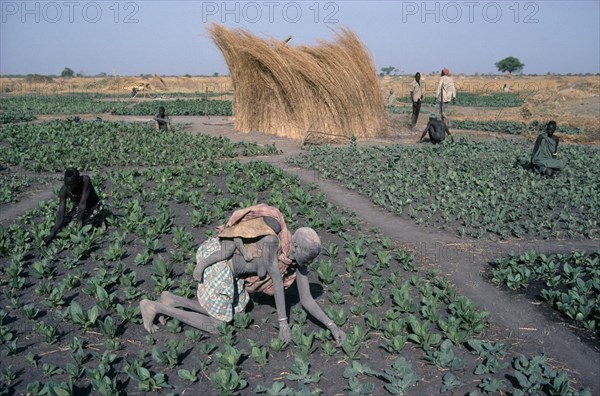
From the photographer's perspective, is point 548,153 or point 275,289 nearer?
point 275,289

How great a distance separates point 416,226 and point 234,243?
12.5 ft

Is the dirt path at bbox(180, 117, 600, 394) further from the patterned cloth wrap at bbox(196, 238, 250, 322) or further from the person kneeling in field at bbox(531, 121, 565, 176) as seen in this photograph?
the person kneeling in field at bbox(531, 121, 565, 176)

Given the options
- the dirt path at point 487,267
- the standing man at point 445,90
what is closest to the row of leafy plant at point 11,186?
the dirt path at point 487,267

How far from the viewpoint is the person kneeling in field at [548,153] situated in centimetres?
912

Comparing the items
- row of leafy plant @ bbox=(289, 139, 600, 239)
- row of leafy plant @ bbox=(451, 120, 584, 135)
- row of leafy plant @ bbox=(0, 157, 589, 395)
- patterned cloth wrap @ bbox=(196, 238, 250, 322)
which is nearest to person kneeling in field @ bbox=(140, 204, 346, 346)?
patterned cloth wrap @ bbox=(196, 238, 250, 322)

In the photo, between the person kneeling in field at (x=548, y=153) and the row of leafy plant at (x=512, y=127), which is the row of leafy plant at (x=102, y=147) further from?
the row of leafy plant at (x=512, y=127)

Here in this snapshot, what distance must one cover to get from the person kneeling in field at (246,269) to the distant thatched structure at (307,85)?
9.64m

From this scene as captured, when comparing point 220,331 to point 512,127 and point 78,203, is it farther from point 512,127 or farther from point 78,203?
point 512,127

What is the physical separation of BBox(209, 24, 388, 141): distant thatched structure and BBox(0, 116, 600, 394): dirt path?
15.7 feet

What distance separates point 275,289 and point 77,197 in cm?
336

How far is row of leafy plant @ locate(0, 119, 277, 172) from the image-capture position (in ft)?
33.8

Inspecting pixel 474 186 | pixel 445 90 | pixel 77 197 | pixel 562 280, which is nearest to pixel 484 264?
pixel 562 280

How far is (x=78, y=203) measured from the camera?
5.86m

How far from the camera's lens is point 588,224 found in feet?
21.5
